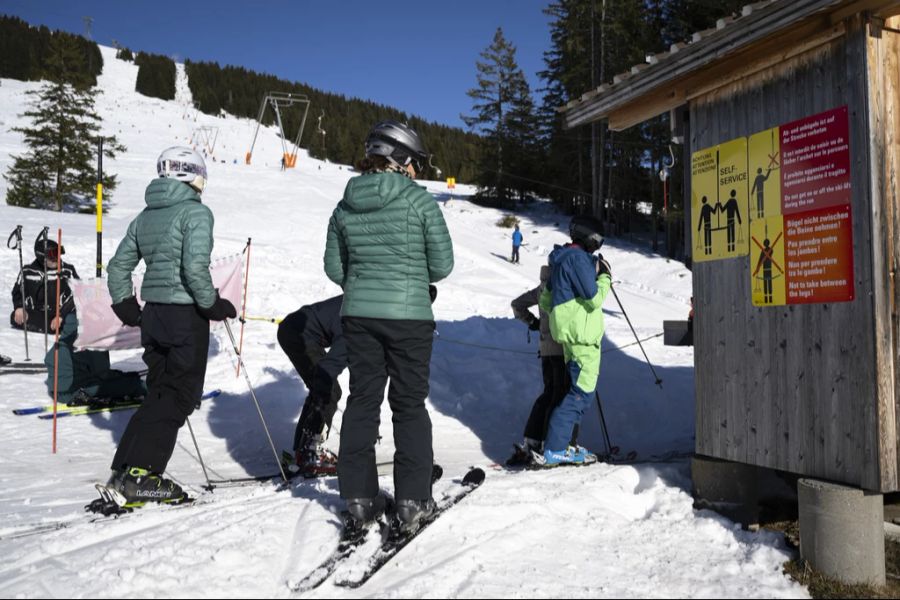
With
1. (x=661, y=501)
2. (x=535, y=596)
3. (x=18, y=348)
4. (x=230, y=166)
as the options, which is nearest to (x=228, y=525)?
(x=535, y=596)

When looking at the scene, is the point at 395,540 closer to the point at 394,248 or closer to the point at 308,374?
the point at 394,248

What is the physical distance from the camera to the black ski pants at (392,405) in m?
3.45

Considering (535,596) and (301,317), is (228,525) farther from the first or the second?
(301,317)

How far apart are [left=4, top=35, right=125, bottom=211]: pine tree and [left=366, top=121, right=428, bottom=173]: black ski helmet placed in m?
29.6

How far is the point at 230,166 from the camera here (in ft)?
138

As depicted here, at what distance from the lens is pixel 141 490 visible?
13.6 feet

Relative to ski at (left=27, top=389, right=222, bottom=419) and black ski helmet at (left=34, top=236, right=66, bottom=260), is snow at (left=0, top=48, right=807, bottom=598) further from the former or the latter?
black ski helmet at (left=34, top=236, right=66, bottom=260)

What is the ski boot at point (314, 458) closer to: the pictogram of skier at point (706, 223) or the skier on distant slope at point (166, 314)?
the skier on distant slope at point (166, 314)

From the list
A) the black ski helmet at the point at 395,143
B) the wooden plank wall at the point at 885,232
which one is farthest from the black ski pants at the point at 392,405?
the wooden plank wall at the point at 885,232

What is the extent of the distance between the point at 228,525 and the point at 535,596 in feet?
5.81

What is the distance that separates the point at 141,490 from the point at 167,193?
1984mm

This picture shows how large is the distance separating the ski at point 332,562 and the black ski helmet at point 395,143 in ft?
6.71

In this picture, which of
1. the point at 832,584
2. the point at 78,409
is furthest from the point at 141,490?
the point at 832,584

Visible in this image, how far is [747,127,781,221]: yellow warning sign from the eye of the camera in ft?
13.0
